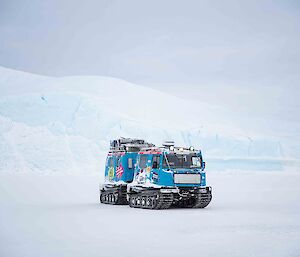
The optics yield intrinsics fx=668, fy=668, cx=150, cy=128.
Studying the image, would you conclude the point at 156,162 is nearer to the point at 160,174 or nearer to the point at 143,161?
the point at 160,174

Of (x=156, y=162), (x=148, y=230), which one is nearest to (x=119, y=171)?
(x=156, y=162)

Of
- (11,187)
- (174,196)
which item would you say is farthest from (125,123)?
(174,196)

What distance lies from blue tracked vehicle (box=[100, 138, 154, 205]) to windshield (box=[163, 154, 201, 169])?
3.15 m

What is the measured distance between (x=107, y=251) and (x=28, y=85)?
53.9 metres

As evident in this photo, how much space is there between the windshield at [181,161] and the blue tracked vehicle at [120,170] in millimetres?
3147

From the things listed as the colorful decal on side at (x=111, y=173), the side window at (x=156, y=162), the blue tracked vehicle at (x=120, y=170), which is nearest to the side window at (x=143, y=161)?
the side window at (x=156, y=162)

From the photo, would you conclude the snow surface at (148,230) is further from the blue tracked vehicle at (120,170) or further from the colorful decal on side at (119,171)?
the colorful decal on side at (119,171)

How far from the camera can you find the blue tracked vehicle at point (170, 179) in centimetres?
2267

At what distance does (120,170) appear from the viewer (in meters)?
26.3

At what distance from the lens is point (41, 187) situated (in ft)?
118

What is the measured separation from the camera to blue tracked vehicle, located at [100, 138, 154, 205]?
85.4 feet

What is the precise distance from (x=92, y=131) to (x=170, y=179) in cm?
3037

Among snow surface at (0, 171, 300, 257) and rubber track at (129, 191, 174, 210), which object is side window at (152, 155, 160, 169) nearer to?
rubber track at (129, 191, 174, 210)

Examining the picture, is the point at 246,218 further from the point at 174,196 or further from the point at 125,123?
the point at 125,123
